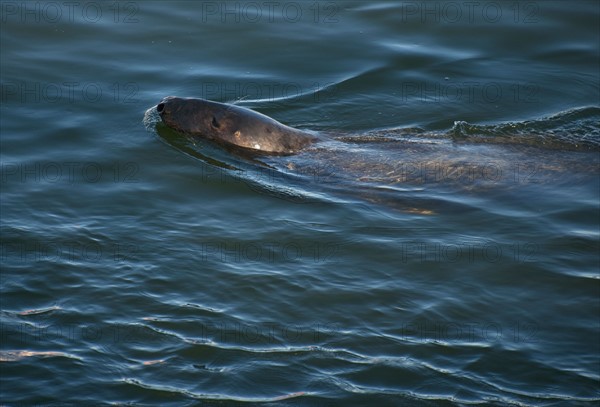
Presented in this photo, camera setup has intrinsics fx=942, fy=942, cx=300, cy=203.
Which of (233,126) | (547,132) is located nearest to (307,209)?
(233,126)

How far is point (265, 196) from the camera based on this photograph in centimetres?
949

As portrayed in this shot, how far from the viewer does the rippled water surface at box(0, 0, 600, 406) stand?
22.5ft

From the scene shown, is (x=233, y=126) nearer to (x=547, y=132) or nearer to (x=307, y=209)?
(x=307, y=209)

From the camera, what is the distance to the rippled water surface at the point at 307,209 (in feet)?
22.5

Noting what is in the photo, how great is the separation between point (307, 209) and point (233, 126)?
168cm

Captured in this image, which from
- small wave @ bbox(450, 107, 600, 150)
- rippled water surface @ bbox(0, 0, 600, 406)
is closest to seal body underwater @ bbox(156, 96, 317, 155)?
rippled water surface @ bbox(0, 0, 600, 406)

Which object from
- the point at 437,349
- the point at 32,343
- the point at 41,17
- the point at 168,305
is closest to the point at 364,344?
the point at 437,349

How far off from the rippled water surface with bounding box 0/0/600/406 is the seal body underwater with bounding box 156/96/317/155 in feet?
0.52

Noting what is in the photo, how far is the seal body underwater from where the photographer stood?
10.3 meters

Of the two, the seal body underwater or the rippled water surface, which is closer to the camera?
the rippled water surface

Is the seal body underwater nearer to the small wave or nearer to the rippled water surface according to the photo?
the rippled water surface

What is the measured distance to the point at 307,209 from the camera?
9234mm

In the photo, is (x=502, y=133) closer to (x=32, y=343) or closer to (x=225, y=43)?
(x=225, y=43)

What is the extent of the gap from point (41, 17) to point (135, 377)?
8966mm
